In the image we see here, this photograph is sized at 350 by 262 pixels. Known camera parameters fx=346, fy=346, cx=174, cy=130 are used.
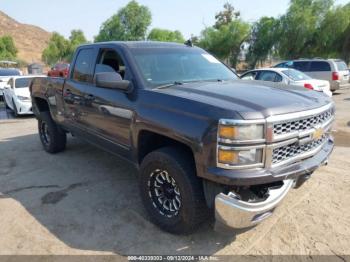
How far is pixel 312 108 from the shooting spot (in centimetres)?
324

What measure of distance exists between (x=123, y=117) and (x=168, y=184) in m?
0.97

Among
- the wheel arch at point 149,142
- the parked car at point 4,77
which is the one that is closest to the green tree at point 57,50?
the parked car at point 4,77

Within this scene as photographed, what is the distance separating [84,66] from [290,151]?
10.7 ft

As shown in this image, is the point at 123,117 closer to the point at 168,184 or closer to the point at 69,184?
the point at 168,184

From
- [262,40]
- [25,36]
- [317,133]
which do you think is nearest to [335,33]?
[262,40]

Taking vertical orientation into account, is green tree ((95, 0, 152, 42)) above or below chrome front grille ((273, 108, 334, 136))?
above

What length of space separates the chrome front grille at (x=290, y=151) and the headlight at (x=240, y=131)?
24 centimetres

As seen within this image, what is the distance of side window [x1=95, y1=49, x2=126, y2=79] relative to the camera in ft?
14.3

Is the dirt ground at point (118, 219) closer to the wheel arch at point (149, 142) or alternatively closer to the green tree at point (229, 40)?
the wheel arch at point (149, 142)

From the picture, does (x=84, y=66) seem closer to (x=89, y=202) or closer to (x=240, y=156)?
(x=89, y=202)

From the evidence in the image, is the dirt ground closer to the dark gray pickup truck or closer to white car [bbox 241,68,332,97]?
the dark gray pickup truck

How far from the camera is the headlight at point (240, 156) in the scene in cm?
281

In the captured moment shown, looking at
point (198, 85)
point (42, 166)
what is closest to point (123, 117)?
point (198, 85)

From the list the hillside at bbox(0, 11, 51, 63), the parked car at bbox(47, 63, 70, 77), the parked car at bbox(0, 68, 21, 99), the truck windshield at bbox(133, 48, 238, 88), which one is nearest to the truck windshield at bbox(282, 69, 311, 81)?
the parked car at bbox(47, 63, 70, 77)
